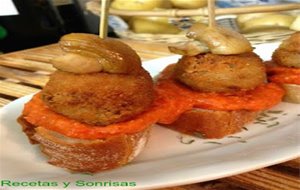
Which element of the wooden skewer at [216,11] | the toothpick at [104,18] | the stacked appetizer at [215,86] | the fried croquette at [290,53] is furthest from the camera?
the wooden skewer at [216,11]

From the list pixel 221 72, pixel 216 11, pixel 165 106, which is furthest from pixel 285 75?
pixel 216 11

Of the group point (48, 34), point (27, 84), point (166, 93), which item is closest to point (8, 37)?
point (48, 34)

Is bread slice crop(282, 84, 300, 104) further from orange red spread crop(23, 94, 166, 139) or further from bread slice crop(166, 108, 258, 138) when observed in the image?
orange red spread crop(23, 94, 166, 139)

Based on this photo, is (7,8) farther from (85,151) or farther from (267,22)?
(85,151)

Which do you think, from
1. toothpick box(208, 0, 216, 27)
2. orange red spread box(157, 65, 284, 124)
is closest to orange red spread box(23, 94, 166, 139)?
orange red spread box(157, 65, 284, 124)

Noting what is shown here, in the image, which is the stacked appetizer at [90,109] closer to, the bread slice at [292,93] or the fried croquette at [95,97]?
the fried croquette at [95,97]

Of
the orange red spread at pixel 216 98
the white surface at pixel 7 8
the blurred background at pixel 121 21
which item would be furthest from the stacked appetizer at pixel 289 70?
the white surface at pixel 7 8
